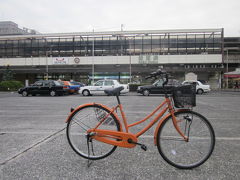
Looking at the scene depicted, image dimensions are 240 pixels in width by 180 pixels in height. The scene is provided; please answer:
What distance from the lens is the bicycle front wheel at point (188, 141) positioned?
97.0 inches

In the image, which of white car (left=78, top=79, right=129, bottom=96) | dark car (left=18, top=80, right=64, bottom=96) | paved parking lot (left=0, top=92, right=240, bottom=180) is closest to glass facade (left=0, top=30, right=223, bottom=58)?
white car (left=78, top=79, right=129, bottom=96)

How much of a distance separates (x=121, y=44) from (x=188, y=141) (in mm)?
42197

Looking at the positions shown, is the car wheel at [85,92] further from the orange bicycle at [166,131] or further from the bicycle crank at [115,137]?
the bicycle crank at [115,137]

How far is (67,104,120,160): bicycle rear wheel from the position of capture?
2.64m

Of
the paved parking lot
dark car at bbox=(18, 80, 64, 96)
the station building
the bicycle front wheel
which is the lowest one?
the paved parking lot

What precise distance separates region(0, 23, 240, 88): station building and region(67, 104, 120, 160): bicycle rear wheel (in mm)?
37330

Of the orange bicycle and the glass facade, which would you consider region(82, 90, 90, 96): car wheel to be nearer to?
the orange bicycle

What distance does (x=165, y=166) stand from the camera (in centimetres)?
256

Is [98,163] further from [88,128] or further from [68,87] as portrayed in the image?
[68,87]

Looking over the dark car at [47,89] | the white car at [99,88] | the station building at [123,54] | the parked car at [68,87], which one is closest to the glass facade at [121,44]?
the station building at [123,54]

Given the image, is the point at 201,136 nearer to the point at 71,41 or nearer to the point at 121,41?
the point at 121,41

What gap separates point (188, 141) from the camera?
2617mm

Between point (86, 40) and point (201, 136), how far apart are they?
44.4m

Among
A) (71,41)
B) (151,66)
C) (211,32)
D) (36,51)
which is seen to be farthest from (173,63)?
(36,51)
